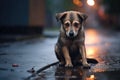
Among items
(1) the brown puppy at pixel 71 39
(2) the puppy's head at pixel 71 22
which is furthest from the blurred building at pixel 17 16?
(2) the puppy's head at pixel 71 22

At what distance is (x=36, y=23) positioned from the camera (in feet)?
93.5

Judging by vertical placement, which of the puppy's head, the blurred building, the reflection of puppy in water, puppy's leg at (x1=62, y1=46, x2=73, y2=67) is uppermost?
the blurred building

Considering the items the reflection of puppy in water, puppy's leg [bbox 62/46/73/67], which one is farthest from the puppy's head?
the reflection of puppy in water

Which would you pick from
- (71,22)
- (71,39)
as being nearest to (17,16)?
(71,39)

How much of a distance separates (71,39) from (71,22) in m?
0.43

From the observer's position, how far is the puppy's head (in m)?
10.3

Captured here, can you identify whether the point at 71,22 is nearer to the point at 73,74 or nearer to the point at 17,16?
the point at 73,74

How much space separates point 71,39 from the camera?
10.6 m

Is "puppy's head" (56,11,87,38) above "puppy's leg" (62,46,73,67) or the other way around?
above

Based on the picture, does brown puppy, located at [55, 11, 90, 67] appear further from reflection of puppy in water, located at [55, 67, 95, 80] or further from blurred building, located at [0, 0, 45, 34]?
blurred building, located at [0, 0, 45, 34]

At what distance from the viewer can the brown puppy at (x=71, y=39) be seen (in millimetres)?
Answer: 10359

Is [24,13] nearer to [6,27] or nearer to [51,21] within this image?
[6,27]

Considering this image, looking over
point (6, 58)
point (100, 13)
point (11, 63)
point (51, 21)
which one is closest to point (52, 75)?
point (11, 63)

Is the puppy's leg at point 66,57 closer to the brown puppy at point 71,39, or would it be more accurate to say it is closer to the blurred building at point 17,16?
the brown puppy at point 71,39
